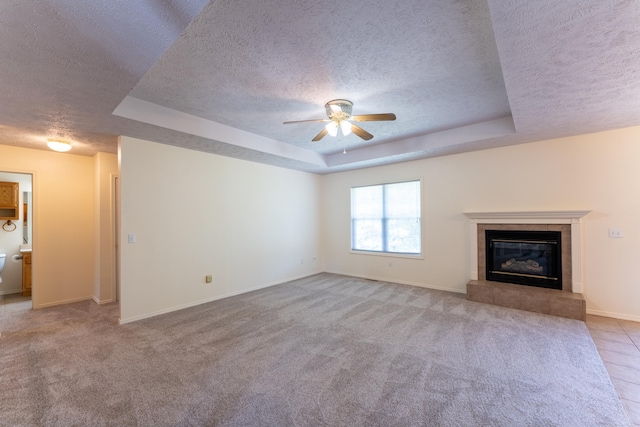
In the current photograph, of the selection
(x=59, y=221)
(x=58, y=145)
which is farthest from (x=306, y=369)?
(x=59, y=221)

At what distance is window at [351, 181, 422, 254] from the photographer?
536 cm

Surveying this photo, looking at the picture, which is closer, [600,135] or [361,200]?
[600,135]

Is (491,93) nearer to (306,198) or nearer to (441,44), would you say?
(441,44)

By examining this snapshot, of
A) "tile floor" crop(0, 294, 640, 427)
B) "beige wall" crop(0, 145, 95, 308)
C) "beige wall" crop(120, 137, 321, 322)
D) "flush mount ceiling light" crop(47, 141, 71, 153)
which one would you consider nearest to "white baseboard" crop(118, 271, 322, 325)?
"beige wall" crop(120, 137, 321, 322)

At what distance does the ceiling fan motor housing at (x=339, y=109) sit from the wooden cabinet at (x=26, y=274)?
6.04 m

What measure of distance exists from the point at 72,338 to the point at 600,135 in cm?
695

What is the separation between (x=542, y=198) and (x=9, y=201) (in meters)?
9.00

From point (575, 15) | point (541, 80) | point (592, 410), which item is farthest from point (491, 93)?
point (592, 410)

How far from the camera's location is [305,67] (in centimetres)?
243

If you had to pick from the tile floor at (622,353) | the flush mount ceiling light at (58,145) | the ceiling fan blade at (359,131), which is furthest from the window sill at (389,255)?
the flush mount ceiling light at (58,145)

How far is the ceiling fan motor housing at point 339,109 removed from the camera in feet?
10.0

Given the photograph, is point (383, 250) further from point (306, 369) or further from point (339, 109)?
point (306, 369)

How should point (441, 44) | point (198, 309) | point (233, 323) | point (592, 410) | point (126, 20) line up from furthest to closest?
point (198, 309), point (233, 323), point (441, 44), point (592, 410), point (126, 20)

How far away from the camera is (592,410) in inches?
73.6
